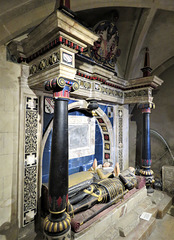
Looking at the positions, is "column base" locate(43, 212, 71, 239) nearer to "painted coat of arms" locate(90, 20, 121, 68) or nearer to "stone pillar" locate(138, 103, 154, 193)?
"stone pillar" locate(138, 103, 154, 193)

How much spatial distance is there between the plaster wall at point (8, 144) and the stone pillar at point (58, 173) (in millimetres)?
937

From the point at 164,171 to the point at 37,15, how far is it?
554 cm

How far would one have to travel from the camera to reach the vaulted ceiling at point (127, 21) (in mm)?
2299

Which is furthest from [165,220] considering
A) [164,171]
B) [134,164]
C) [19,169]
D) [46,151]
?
[19,169]

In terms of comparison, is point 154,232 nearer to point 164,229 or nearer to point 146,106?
point 164,229

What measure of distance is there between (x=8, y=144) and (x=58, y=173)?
1.16 meters

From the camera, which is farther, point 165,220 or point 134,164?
point 134,164

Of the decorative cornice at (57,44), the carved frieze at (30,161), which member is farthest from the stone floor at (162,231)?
the decorative cornice at (57,44)

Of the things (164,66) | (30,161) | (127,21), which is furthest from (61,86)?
(164,66)

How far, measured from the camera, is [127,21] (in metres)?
4.02

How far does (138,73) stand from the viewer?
5520 millimetres

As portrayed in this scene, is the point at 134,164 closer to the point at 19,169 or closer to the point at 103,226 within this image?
the point at 103,226

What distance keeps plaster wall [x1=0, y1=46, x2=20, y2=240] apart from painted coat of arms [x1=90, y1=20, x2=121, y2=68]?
6.95 feet

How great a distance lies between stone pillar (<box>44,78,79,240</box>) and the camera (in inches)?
75.4
